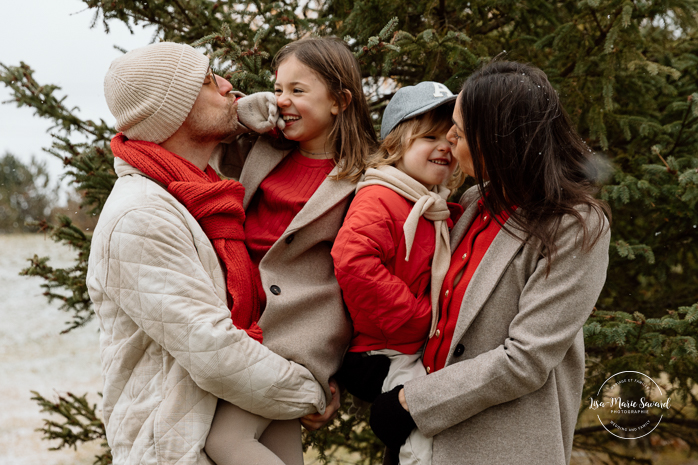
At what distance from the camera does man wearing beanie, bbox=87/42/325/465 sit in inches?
74.2

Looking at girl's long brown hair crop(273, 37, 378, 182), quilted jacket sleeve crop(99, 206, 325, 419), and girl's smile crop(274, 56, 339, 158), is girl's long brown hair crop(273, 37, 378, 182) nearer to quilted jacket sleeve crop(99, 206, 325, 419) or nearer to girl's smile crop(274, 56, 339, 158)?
→ girl's smile crop(274, 56, 339, 158)

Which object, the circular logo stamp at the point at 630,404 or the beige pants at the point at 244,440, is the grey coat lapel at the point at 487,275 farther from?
the circular logo stamp at the point at 630,404

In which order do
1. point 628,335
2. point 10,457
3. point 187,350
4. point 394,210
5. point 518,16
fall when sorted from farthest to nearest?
point 10,457 → point 518,16 → point 628,335 → point 394,210 → point 187,350

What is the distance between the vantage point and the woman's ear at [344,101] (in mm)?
2516

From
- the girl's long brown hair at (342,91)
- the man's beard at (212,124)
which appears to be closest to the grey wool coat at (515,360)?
the girl's long brown hair at (342,91)

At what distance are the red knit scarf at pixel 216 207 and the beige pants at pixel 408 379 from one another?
524mm

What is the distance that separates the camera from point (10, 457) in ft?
23.9

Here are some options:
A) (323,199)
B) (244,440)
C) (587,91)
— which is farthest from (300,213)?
(587,91)

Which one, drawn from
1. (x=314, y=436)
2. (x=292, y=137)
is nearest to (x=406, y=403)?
(x=292, y=137)

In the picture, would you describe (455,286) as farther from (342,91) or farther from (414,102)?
(342,91)

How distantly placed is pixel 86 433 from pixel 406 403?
2756 millimetres

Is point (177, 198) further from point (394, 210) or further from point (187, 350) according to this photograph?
point (394, 210)

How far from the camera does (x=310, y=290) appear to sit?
2232 millimetres

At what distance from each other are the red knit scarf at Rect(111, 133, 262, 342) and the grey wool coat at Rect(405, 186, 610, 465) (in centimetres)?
70
